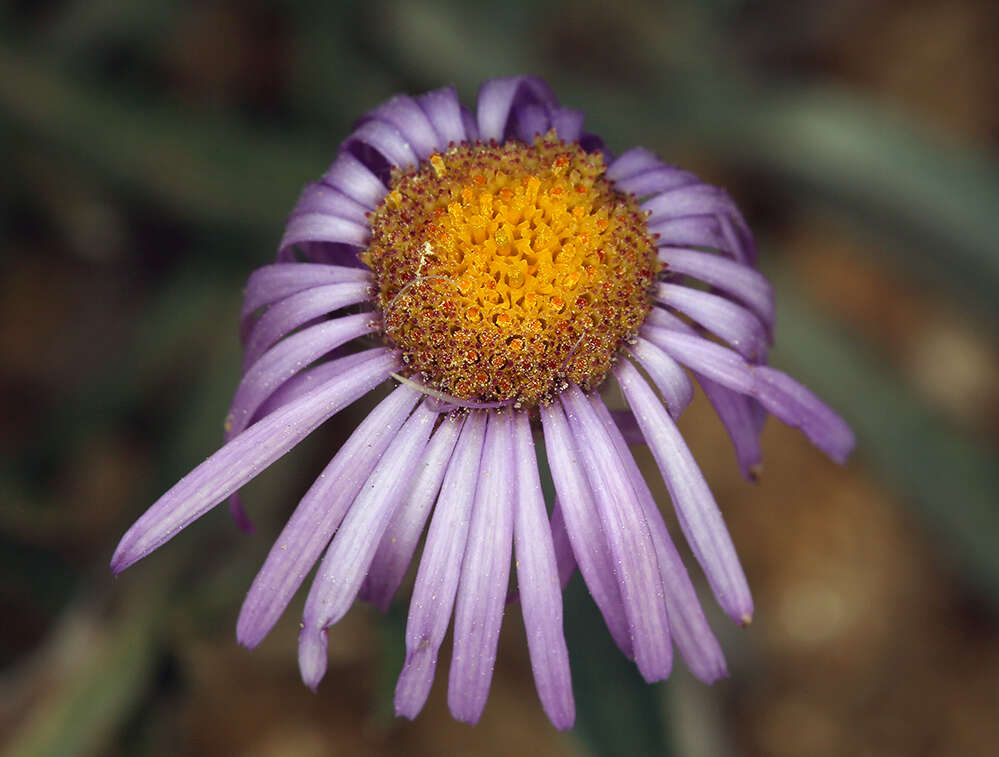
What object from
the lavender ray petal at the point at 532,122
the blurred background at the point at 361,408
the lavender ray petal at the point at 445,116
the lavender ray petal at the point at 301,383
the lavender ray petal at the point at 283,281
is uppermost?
the lavender ray petal at the point at 445,116

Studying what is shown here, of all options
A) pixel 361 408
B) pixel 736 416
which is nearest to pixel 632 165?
pixel 736 416

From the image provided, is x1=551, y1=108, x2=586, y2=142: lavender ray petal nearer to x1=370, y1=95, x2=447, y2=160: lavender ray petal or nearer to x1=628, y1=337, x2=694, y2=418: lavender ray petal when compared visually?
Result: x1=370, y1=95, x2=447, y2=160: lavender ray petal

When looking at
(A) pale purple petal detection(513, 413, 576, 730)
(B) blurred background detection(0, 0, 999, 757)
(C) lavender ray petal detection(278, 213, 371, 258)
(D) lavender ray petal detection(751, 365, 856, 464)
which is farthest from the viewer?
(B) blurred background detection(0, 0, 999, 757)

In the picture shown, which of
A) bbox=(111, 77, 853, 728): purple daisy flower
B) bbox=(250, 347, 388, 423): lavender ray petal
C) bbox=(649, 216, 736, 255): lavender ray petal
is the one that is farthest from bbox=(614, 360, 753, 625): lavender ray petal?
bbox=(250, 347, 388, 423): lavender ray petal

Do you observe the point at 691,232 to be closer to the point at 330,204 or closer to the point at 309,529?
the point at 330,204

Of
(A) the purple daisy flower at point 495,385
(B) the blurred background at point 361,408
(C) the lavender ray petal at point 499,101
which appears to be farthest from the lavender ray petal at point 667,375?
(B) the blurred background at point 361,408

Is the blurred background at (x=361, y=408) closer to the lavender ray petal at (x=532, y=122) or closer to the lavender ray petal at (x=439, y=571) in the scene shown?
the lavender ray petal at (x=439, y=571)
